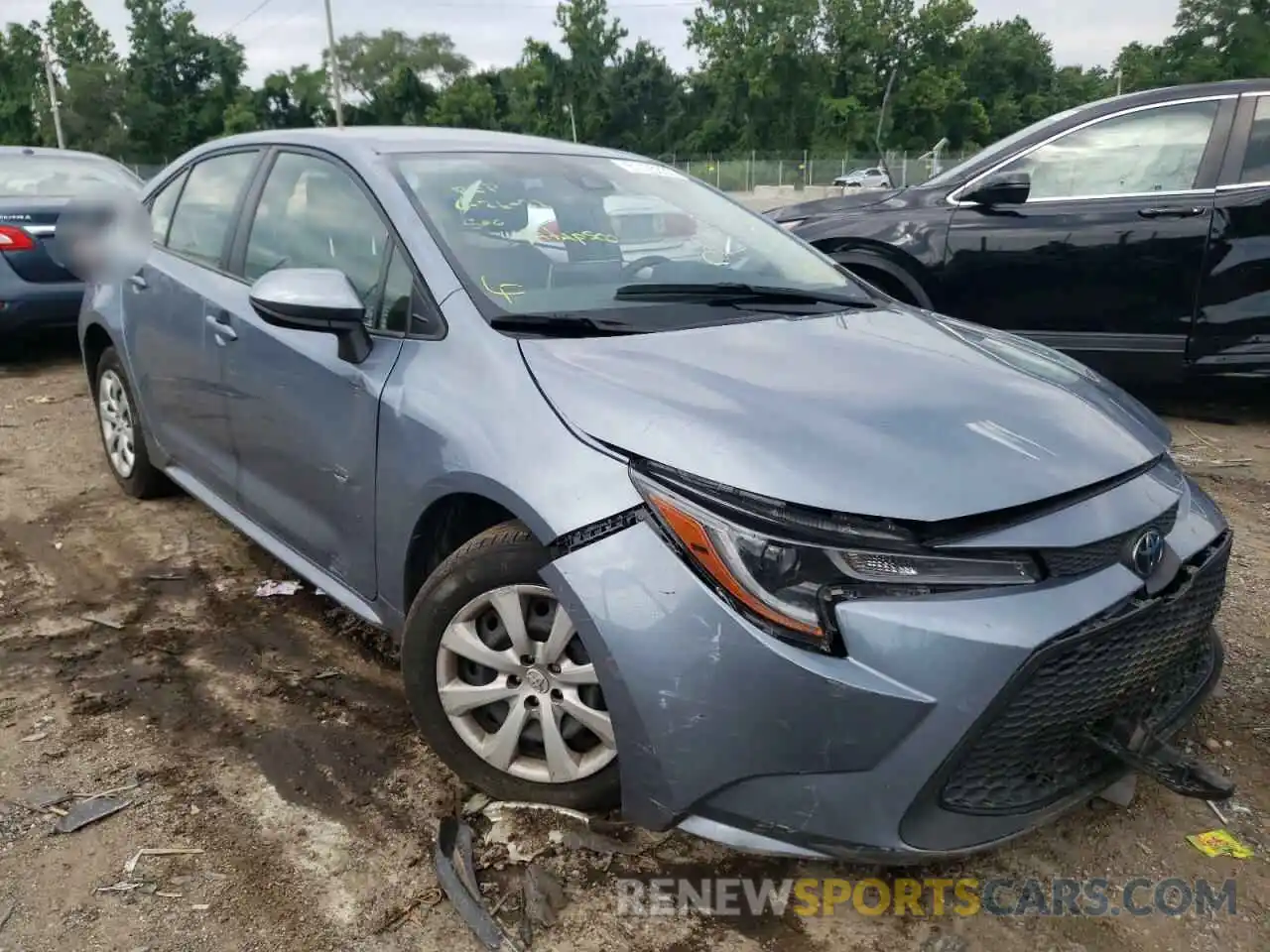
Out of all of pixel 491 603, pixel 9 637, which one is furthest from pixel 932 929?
pixel 9 637

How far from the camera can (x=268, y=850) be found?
7.59 ft

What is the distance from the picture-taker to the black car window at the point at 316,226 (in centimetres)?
281

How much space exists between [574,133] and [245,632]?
2769 inches

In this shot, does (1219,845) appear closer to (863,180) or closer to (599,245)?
(599,245)

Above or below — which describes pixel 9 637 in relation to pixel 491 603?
below

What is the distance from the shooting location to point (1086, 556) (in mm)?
1934

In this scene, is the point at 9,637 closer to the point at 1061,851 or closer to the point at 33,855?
the point at 33,855

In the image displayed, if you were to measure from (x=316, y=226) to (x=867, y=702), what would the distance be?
221 cm

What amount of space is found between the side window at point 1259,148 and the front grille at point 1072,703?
382 cm

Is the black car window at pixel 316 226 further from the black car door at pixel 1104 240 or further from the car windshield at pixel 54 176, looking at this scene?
the car windshield at pixel 54 176

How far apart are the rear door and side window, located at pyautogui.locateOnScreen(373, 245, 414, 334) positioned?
887 millimetres

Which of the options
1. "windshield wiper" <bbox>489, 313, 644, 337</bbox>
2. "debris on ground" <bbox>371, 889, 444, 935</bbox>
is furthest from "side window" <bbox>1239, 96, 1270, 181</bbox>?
"debris on ground" <bbox>371, 889, 444, 935</bbox>

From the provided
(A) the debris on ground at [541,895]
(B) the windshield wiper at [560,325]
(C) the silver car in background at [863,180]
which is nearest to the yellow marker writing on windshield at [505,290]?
(B) the windshield wiper at [560,325]

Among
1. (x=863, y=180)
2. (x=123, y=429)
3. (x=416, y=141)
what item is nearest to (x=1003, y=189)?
(x=416, y=141)
